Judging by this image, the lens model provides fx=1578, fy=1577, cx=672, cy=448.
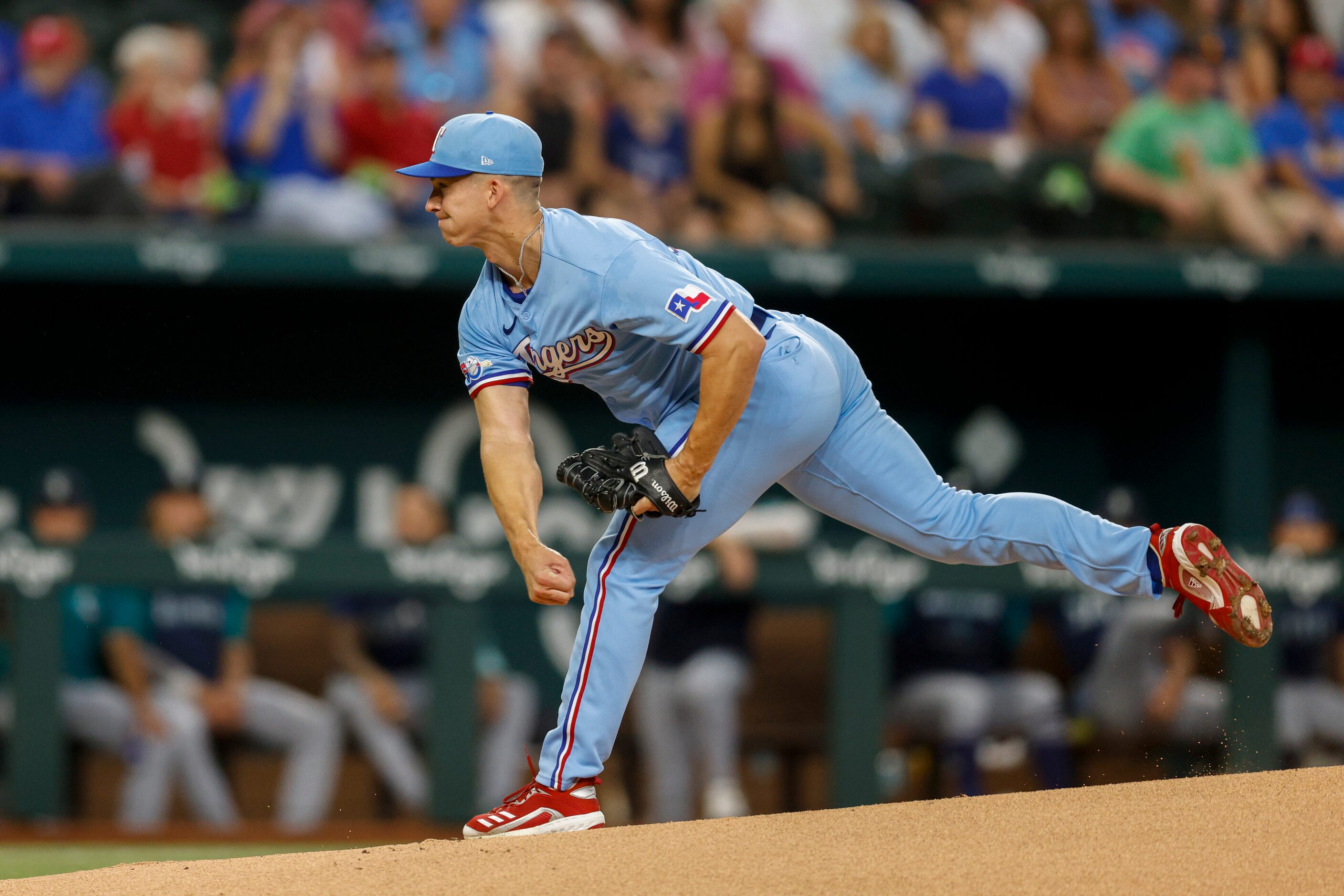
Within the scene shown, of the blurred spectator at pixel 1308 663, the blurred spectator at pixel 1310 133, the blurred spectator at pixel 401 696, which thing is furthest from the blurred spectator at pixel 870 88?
the blurred spectator at pixel 401 696

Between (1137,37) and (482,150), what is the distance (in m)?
6.77

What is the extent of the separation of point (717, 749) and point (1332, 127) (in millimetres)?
4887

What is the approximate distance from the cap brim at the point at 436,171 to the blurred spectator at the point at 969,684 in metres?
3.87

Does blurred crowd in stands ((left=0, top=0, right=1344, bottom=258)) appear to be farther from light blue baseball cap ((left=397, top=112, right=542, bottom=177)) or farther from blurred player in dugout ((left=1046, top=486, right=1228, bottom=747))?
light blue baseball cap ((left=397, top=112, right=542, bottom=177))

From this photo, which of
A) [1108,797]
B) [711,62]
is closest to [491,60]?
[711,62]

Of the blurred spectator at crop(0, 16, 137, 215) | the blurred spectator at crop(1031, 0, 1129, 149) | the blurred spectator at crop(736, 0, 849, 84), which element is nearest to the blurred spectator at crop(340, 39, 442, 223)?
the blurred spectator at crop(0, 16, 137, 215)

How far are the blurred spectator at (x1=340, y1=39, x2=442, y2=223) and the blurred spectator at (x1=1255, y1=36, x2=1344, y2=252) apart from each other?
4383 millimetres

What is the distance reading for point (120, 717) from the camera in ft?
21.3

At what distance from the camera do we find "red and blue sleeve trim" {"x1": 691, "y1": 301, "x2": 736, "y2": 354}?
11.7 ft

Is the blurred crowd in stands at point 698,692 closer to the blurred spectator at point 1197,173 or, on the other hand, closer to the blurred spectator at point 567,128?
the blurred spectator at point 1197,173

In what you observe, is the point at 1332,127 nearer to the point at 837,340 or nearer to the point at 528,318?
the point at 837,340

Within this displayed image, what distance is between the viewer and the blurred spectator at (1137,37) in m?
9.07

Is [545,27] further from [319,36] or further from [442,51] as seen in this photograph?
[319,36]

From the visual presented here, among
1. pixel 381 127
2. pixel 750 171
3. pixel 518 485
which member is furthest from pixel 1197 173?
pixel 518 485
